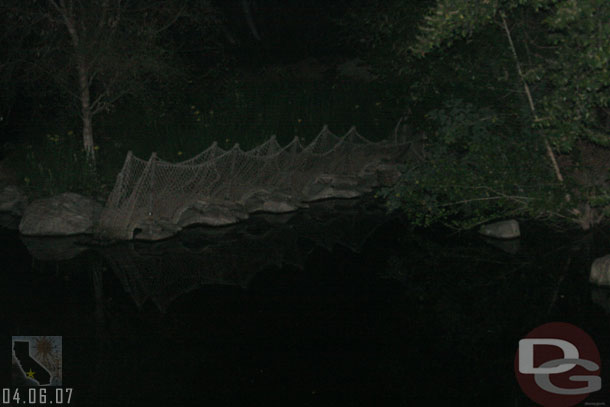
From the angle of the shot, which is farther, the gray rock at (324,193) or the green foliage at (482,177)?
the gray rock at (324,193)

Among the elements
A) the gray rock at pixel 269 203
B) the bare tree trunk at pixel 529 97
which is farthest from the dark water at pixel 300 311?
the gray rock at pixel 269 203

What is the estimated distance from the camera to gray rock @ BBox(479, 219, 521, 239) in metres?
10.2

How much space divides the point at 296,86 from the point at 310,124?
240cm

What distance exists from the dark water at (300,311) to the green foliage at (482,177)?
0.55 m

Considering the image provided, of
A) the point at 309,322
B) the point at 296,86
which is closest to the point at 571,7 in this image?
the point at 309,322

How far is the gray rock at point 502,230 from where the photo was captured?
Result: 33.5ft

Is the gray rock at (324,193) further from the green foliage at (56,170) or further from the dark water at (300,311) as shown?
the green foliage at (56,170)

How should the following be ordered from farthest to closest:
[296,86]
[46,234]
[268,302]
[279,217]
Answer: [296,86], [279,217], [46,234], [268,302]

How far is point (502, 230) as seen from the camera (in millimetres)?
10250

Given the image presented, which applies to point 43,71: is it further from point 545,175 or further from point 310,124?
point 545,175

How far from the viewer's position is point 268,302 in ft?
25.0

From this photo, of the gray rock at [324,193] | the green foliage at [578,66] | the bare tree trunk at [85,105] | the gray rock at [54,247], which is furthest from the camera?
the gray rock at [324,193]

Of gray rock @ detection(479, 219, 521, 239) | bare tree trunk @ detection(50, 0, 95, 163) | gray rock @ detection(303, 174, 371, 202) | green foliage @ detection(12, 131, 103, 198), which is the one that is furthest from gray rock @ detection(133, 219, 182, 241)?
gray rock @ detection(479, 219, 521, 239)

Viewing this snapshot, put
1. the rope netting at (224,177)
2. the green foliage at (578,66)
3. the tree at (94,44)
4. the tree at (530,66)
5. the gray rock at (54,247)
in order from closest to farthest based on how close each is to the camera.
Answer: the green foliage at (578,66) → the tree at (530,66) → the gray rock at (54,247) → the rope netting at (224,177) → the tree at (94,44)
